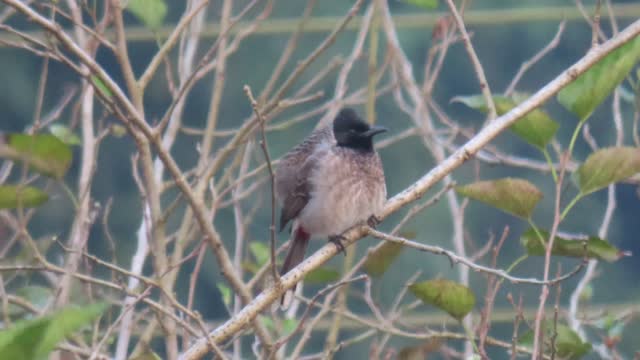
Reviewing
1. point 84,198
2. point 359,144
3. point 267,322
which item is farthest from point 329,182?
point 84,198

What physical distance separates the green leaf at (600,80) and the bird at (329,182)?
117 centimetres

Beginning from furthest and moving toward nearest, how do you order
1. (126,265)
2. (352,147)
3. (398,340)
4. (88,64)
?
(398,340)
(126,265)
(352,147)
(88,64)

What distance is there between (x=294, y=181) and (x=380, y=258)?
835 mm

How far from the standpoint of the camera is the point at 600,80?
2.31 m

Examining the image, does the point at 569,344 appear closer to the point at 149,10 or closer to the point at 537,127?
the point at 537,127

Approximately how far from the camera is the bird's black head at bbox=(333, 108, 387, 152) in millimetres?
3664

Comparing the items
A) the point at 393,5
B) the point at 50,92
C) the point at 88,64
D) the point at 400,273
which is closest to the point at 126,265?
the point at 50,92

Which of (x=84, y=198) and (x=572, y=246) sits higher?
(x=84, y=198)

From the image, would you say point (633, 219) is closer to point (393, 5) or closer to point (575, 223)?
point (575, 223)

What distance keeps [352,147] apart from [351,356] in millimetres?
1305

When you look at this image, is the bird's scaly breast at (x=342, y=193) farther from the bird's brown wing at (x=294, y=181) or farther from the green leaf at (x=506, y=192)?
the green leaf at (x=506, y=192)

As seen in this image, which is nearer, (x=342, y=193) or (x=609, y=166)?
(x=609, y=166)

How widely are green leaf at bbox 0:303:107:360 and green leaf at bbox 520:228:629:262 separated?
4.56ft

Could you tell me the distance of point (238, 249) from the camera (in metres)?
3.30
